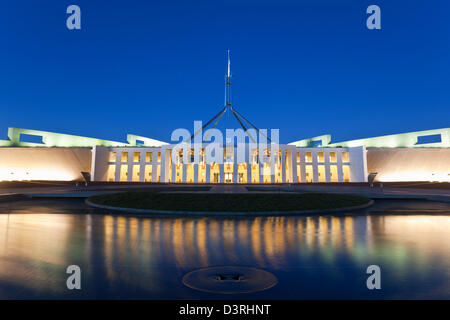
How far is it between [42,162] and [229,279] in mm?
59255

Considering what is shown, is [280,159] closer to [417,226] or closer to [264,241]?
[417,226]

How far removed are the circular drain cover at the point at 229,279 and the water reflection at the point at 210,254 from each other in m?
0.22

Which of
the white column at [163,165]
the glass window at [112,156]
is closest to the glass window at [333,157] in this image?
the white column at [163,165]

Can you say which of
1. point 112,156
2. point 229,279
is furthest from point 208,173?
point 229,279

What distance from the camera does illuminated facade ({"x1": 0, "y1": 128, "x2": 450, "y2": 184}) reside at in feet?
162

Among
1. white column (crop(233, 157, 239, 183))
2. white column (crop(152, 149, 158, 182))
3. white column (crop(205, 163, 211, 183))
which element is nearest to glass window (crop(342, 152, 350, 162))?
white column (crop(233, 157, 239, 183))

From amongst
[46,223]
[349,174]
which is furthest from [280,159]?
[46,223]

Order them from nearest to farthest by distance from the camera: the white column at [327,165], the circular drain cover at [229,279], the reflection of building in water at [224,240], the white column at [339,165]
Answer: the circular drain cover at [229,279]
the reflection of building in water at [224,240]
the white column at [327,165]
the white column at [339,165]

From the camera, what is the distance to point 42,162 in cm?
5241

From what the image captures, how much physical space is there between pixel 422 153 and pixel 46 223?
194 ft

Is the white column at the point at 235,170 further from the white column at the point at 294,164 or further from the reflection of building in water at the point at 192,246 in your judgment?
the reflection of building in water at the point at 192,246

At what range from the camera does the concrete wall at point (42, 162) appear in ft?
169

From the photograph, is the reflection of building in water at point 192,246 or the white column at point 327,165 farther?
the white column at point 327,165

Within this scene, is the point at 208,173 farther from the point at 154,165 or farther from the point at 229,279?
the point at 229,279
